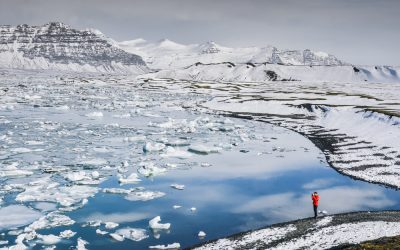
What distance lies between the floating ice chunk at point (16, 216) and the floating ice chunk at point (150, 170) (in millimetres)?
11662

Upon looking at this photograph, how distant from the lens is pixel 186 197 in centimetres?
3189

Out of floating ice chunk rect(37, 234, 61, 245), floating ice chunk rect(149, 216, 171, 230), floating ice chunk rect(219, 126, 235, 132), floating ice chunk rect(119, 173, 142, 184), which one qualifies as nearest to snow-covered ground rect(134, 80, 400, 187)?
floating ice chunk rect(219, 126, 235, 132)

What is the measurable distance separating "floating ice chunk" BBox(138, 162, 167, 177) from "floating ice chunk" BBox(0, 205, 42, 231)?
1166cm

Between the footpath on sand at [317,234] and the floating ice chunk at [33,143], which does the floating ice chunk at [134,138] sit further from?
the footpath on sand at [317,234]

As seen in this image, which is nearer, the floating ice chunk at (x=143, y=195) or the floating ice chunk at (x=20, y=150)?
the floating ice chunk at (x=143, y=195)

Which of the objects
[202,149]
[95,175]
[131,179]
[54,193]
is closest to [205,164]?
[202,149]

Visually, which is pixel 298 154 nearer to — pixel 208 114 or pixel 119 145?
pixel 119 145

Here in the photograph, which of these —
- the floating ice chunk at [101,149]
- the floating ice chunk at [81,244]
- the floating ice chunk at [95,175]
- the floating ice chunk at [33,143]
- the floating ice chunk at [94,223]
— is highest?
the floating ice chunk at [33,143]

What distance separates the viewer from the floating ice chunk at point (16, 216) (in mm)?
25266

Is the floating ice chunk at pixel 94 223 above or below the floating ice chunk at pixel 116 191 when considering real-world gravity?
below

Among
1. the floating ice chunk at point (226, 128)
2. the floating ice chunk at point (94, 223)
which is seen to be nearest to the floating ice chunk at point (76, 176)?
the floating ice chunk at point (94, 223)

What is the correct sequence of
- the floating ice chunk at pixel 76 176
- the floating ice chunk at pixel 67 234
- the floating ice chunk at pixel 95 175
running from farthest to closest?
1. the floating ice chunk at pixel 95 175
2. the floating ice chunk at pixel 76 176
3. the floating ice chunk at pixel 67 234

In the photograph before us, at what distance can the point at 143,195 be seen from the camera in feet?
104

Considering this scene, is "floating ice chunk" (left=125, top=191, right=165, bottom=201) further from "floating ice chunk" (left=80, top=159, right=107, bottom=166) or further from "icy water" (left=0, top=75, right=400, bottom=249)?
"floating ice chunk" (left=80, top=159, right=107, bottom=166)
